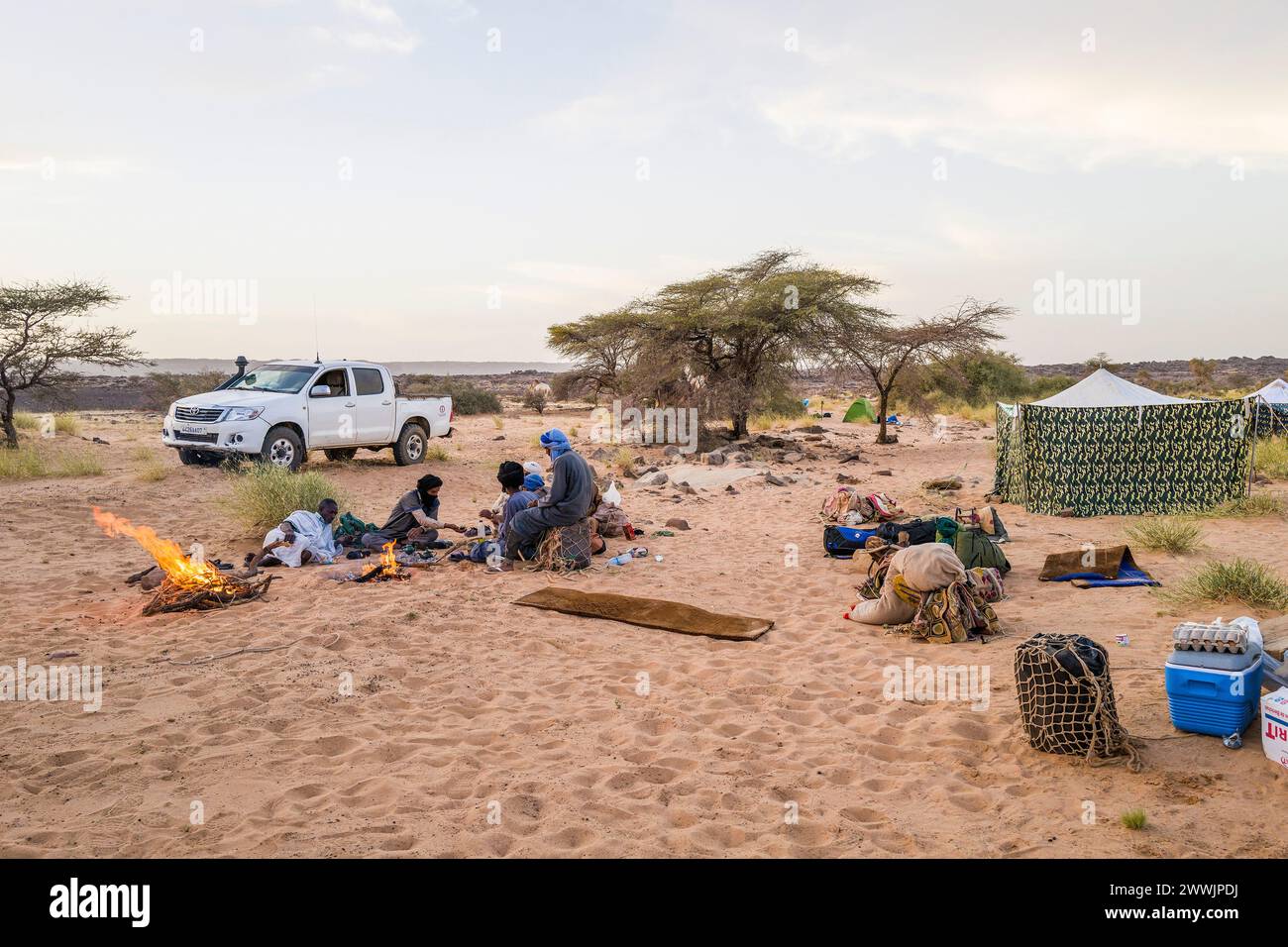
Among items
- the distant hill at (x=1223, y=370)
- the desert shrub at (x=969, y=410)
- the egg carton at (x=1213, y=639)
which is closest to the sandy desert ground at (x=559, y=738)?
the egg carton at (x=1213, y=639)

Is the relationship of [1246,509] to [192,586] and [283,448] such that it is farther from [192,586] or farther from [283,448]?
[283,448]

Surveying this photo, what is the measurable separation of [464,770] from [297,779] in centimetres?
83

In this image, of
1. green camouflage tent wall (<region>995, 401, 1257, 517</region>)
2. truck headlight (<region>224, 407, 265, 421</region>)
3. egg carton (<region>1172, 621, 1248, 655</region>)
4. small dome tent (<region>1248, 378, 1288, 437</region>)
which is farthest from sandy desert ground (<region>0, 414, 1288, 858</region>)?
small dome tent (<region>1248, 378, 1288, 437</region>)

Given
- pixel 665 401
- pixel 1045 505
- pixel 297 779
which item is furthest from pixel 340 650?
pixel 665 401

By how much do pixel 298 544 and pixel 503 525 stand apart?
2.13 meters

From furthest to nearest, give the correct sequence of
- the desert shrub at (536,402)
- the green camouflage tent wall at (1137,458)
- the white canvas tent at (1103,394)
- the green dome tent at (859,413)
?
the desert shrub at (536,402)
the green dome tent at (859,413)
the white canvas tent at (1103,394)
the green camouflage tent wall at (1137,458)

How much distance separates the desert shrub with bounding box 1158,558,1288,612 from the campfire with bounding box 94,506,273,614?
8002 mm

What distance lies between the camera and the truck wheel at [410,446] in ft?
56.2

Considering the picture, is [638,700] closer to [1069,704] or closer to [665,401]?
[1069,704]

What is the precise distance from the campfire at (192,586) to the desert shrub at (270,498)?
2.42 meters

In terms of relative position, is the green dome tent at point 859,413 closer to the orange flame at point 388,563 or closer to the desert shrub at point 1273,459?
the desert shrub at point 1273,459

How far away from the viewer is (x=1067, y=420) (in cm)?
1298

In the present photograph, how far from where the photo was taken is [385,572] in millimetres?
8609

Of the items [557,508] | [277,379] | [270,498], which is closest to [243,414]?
[277,379]
